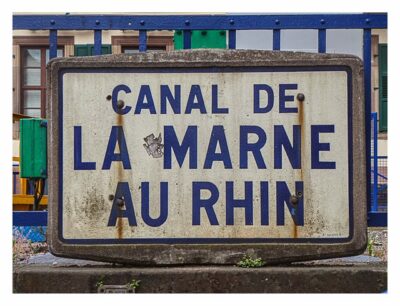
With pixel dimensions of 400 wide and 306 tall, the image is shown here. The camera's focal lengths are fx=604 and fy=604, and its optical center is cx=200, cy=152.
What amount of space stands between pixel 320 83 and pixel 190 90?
700 mm

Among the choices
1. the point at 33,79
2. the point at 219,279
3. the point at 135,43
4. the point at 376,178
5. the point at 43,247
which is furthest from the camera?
the point at 33,79

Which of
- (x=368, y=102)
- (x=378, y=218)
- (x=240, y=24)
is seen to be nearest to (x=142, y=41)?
(x=240, y=24)

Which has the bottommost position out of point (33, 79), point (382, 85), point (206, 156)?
point (206, 156)

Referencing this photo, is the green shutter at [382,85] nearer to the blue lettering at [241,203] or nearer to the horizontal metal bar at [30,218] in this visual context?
the blue lettering at [241,203]

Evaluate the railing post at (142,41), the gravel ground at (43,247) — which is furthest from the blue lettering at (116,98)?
the gravel ground at (43,247)

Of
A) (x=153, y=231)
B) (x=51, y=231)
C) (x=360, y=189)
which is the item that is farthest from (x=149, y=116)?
(x=360, y=189)

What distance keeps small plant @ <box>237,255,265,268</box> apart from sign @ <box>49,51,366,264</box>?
0.05 metres

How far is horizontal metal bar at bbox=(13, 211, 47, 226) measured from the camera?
3.44 m

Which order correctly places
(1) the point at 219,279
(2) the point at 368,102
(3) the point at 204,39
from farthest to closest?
(3) the point at 204,39, (2) the point at 368,102, (1) the point at 219,279

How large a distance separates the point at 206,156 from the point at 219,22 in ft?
2.54

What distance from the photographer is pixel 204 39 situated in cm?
369

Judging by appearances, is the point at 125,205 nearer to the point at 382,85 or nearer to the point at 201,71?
the point at 201,71

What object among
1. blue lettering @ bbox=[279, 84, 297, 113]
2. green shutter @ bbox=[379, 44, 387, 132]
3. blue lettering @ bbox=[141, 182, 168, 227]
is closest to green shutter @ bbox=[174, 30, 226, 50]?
blue lettering @ bbox=[279, 84, 297, 113]

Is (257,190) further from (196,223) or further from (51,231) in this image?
(51,231)
